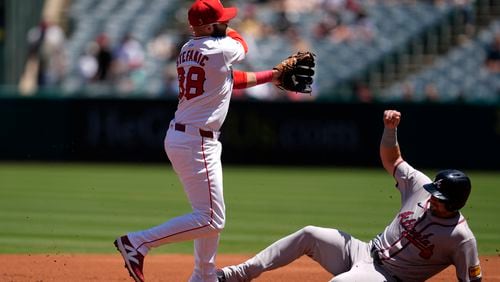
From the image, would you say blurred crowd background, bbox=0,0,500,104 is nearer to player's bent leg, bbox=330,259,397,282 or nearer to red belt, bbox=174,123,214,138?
red belt, bbox=174,123,214,138

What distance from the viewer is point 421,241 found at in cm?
565

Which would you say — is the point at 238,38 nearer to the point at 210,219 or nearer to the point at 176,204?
the point at 210,219

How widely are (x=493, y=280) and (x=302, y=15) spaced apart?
13724mm

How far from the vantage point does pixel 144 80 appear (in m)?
20.0

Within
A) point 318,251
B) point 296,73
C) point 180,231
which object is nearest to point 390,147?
point 318,251

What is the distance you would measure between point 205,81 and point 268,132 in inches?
442

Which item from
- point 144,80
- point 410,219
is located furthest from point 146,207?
point 144,80

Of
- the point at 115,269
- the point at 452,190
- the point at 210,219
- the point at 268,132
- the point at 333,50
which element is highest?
the point at 452,190

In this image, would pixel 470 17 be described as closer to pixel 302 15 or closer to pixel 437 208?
pixel 302 15

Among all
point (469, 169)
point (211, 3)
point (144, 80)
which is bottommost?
point (469, 169)

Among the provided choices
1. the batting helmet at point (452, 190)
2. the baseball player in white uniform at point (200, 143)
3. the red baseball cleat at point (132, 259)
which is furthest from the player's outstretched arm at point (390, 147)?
the red baseball cleat at point (132, 259)

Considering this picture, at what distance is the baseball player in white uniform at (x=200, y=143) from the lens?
19.8 feet

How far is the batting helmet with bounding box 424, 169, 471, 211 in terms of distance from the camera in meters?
5.50

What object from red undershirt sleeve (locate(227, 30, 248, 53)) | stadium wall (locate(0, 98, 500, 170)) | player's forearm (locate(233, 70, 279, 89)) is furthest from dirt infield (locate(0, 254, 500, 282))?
stadium wall (locate(0, 98, 500, 170))
